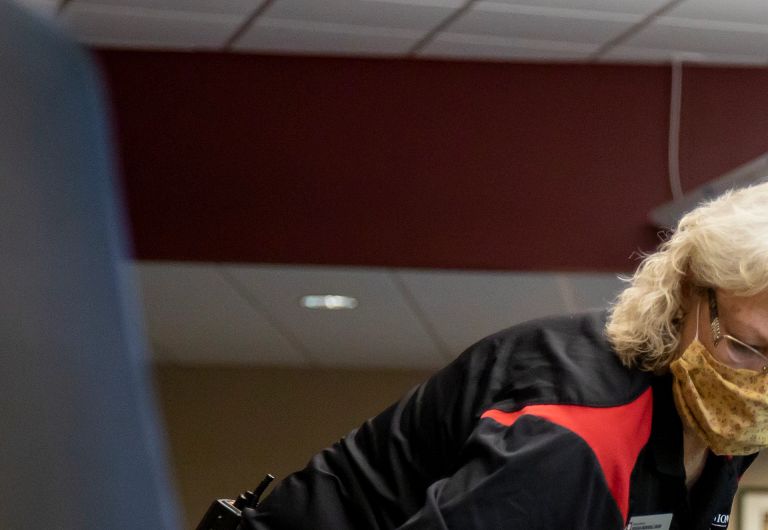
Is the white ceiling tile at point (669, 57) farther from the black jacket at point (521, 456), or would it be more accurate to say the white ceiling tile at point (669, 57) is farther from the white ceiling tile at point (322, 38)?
the black jacket at point (521, 456)

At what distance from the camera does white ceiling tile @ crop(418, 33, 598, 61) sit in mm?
4285

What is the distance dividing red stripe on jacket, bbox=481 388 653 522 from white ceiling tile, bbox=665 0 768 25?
8.78ft

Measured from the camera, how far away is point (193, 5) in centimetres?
399

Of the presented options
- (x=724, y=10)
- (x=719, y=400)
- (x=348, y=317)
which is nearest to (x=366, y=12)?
(x=724, y=10)

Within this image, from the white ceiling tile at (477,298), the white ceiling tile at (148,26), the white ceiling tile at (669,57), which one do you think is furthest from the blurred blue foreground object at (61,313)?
the white ceiling tile at (477,298)

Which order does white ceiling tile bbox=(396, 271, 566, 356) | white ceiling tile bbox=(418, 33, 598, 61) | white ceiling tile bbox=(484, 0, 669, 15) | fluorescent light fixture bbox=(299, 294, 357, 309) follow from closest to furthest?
white ceiling tile bbox=(484, 0, 669, 15), white ceiling tile bbox=(418, 33, 598, 61), white ceiling tile bbox=(396, 271, 566, 356), fluorescent light fixture bbox=(299, 294, 357, 309)

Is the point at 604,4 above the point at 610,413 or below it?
above

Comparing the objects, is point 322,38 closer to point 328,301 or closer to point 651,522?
point 328,301

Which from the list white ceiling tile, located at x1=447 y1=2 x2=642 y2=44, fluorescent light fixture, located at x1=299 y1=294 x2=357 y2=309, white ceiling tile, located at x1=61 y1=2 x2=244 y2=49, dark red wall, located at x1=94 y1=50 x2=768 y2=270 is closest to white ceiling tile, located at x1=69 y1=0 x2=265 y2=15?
white ceiling tile, located at x1=61 y1=2 x2=244 y2=49

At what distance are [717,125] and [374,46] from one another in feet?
4.19

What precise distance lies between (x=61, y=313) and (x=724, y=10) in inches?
155

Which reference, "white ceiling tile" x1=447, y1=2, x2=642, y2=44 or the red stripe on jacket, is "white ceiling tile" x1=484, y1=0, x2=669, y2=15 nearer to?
"white ceiling tile" x1=447, y1=2, x2=642, y2=44

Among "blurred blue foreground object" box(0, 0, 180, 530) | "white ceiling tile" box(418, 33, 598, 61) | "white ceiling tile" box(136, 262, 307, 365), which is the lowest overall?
"blurred blue foreground object" box(0, 0, 180, 530)

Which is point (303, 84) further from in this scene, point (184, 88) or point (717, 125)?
point (717, 125)
